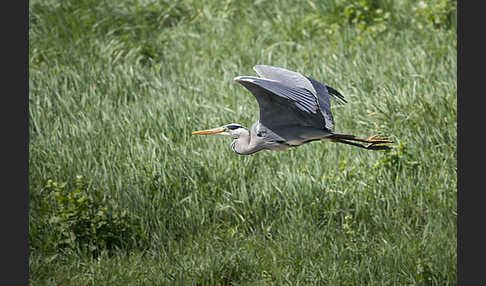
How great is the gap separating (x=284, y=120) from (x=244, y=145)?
18 centimetres

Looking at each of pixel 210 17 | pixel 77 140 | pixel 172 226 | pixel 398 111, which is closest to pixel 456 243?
pixel 398 111

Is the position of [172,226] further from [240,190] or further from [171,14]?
[171,14]

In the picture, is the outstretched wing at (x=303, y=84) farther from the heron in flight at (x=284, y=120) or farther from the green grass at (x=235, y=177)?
the green grass at (x=235, y=177)

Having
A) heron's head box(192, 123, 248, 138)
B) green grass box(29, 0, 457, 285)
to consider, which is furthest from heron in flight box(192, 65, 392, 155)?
green grass box(29, 0, 457, 285)

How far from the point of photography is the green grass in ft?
12.8

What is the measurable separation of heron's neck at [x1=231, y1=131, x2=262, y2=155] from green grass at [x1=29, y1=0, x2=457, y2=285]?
1672mm

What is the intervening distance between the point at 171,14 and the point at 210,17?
0.49 metres

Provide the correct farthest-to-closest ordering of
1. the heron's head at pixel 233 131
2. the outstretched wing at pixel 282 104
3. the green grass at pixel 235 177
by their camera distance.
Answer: the green grass at pixel 235 177 → the heron's head at pixel 233 131 → the outstretched wing at pixel 282 104

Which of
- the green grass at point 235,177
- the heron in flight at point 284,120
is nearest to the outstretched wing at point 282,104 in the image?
the heron in flight at point 284,120

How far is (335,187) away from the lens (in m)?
4.28

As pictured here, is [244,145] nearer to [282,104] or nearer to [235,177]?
[282,104]

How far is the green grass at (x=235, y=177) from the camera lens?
3.91 meters

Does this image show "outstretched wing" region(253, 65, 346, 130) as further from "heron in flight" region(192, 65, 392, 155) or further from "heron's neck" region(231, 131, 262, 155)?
"heron's neck" region(231, 131, 262, 155)

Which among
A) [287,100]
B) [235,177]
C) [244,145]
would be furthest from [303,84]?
[235,177]
